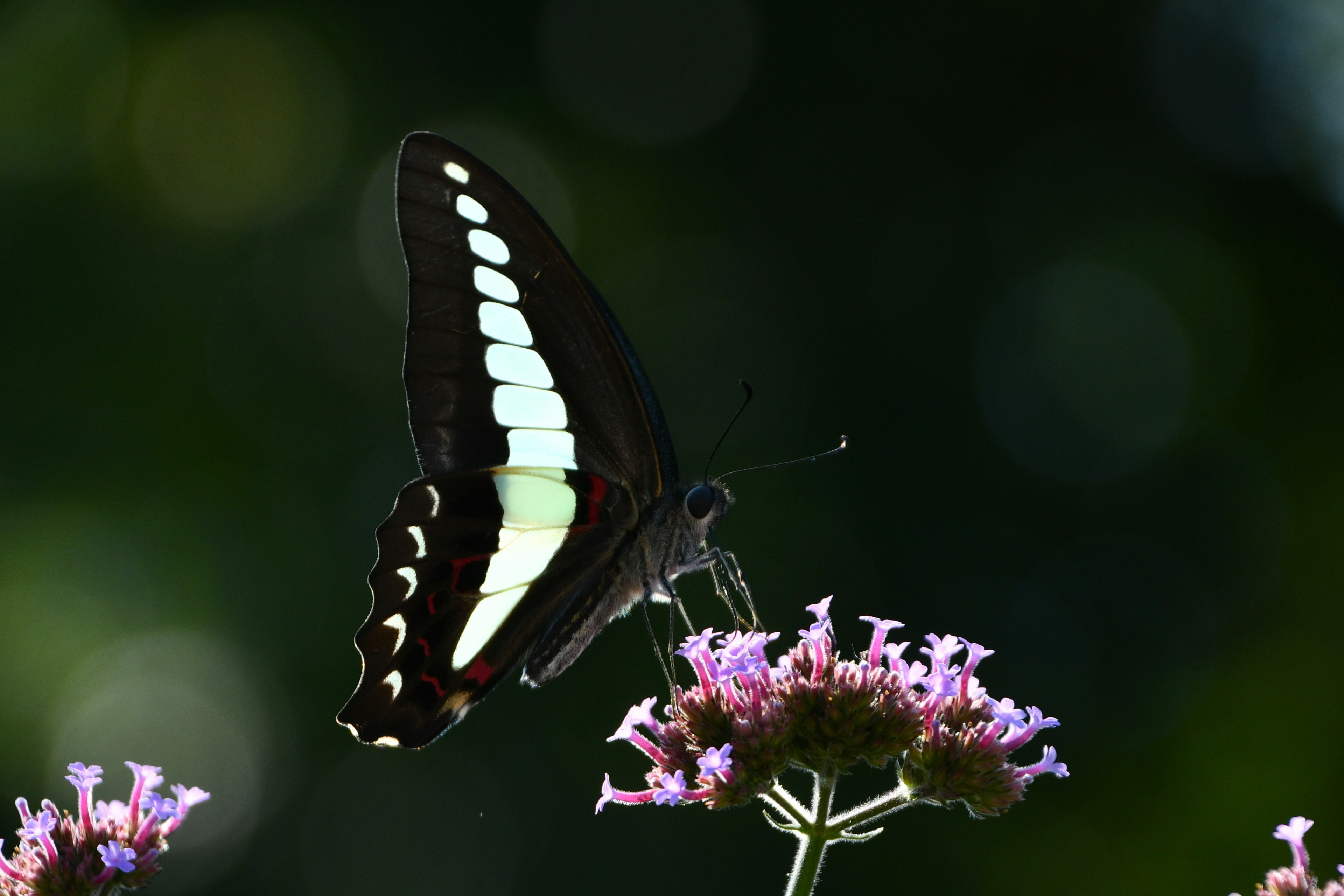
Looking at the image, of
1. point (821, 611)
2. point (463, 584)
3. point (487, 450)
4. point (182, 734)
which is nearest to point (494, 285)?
point (487, 450)

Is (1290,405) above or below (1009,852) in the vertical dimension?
above

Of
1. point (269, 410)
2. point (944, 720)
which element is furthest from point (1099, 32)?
point (944, 720)

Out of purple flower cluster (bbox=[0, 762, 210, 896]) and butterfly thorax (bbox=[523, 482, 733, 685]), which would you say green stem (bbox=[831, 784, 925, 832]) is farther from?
purple flower cluster (bbox=[0, 762, 210, 896])

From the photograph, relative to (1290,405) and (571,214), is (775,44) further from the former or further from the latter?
(1290,405)

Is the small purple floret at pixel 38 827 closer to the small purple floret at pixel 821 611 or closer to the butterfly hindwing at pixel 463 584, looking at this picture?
the butterfly hindwing at pixel 463 584

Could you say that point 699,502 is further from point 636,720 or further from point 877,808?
point 877,808

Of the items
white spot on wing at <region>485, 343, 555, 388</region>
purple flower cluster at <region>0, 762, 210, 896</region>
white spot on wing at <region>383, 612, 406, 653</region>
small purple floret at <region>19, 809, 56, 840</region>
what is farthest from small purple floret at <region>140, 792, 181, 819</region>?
white spot on wing at <region>485, 343, 555, 388</region>

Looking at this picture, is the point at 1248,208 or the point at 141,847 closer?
the point at 141,847
